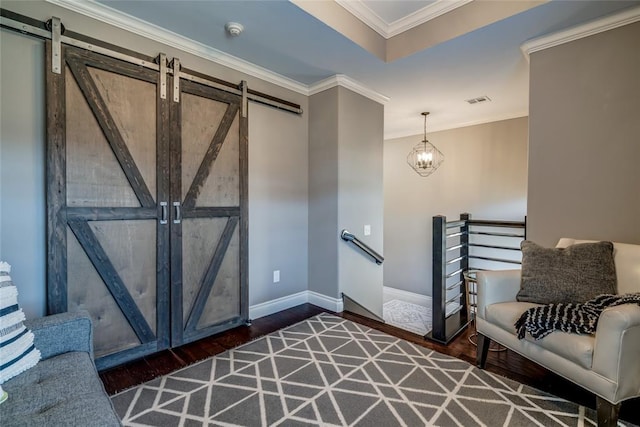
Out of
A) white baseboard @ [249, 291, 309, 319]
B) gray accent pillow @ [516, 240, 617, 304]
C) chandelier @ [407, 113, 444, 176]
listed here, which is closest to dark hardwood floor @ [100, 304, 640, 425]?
white baseboard @ [249, 291, 309, 319]

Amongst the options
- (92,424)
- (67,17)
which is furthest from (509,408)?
(67,17)

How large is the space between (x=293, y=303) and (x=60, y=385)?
2.31 metres

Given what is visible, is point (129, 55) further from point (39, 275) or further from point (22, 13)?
Answer: point (39, 275)

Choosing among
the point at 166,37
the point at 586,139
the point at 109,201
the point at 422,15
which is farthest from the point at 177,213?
the point at 586,139

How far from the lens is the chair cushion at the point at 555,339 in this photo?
5.01 ft

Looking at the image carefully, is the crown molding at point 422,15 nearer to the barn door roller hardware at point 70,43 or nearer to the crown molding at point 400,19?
the crown molding at point 400,19

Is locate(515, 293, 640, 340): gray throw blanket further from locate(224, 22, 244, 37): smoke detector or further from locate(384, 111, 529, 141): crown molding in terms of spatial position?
locate(384, 111, 529, 141): crown molding

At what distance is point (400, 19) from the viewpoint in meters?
2.64

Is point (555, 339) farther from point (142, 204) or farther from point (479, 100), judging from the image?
point (479, 100)

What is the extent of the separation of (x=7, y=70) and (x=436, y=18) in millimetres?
3042

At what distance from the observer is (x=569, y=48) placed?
2.32 m

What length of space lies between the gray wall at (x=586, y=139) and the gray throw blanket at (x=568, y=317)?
0.81 meters

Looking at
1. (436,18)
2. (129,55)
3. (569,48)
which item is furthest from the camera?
(436,18)

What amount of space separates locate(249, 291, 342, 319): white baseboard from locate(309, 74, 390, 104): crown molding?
2330 mm
